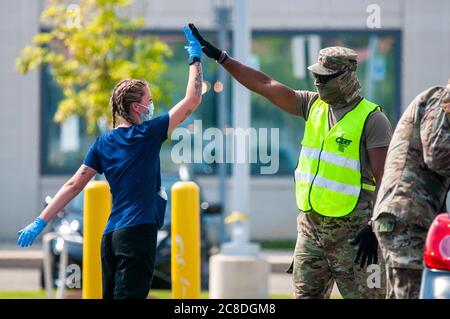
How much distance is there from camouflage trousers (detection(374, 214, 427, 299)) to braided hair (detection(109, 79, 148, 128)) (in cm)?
181

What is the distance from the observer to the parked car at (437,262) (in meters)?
5.29

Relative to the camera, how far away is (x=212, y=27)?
23.0m

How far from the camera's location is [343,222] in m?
6.80

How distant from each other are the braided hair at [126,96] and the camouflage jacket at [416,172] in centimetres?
175

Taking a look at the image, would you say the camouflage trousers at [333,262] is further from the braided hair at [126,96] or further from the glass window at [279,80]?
the glass window at [279,80]

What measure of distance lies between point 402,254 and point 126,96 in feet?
6.68

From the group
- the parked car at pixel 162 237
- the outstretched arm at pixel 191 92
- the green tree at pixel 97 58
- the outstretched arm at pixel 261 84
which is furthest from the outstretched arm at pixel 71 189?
the green tree at pixel 97 58

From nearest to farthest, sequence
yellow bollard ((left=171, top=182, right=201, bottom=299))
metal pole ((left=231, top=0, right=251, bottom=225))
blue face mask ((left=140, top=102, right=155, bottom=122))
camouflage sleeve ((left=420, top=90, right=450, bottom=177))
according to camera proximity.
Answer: camouflage sleeve ((left=420, top=90, right=450, bottom=177)), blue face mask ((left=140, top=102, right=155, bottom=122)), yellow bollard ((left=171, top=182, right=201, bottom=299)), metal pole ((left=231, top=0, right=251, bottom=225))

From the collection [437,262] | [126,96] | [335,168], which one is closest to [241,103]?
[126,96]

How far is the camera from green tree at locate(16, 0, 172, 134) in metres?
17.9

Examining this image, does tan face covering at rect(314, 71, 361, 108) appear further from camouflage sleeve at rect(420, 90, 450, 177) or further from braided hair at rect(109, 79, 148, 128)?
camouflage sleeve at rect(420, 90, 450, 177)

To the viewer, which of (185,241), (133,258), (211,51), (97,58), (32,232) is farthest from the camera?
(97,58)

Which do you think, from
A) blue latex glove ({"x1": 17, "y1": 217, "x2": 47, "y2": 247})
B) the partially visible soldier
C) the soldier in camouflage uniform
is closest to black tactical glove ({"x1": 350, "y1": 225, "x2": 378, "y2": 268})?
the soldier in camouflage uniform

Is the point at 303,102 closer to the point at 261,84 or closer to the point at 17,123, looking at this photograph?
the point at 261,84
